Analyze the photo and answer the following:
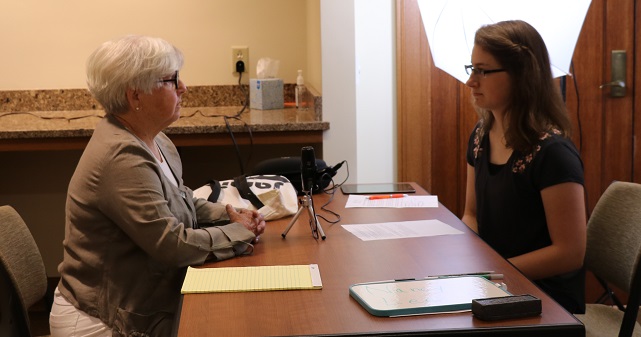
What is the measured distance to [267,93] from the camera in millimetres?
3752

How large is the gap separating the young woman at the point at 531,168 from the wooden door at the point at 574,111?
1.55 meters

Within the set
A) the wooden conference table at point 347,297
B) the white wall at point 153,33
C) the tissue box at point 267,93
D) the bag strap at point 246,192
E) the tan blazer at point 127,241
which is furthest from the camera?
the white wall at point 153,33

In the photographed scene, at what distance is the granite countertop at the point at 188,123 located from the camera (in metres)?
3.20

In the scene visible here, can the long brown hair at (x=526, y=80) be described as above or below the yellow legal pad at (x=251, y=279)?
above

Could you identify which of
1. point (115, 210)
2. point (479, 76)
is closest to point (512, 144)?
point (479, 76)

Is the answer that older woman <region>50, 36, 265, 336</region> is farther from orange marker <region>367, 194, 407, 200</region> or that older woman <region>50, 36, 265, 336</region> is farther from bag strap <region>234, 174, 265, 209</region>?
orange marker <region>367, 194, 407, 200</region>

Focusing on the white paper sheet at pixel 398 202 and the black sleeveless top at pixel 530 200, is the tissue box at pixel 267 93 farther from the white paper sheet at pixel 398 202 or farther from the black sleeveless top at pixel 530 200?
the black sleeveless top at pixel 530 200

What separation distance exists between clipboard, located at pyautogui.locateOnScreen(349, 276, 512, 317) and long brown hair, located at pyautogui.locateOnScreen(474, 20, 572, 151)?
66cm

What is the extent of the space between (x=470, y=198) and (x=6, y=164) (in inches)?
96.5

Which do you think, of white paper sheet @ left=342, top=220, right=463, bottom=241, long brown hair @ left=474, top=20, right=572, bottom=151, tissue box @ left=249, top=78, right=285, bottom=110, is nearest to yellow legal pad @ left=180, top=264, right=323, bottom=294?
white paper sheet @ left=342, top=220, right=463, bottom=241

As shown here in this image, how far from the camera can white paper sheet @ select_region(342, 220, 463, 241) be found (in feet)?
6.56

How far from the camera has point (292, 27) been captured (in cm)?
398

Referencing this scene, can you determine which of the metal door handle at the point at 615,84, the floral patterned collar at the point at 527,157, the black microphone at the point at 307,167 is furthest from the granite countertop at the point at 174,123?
the metal door handle at the point at 615,84

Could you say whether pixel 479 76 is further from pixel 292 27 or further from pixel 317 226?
pixel 292 27
